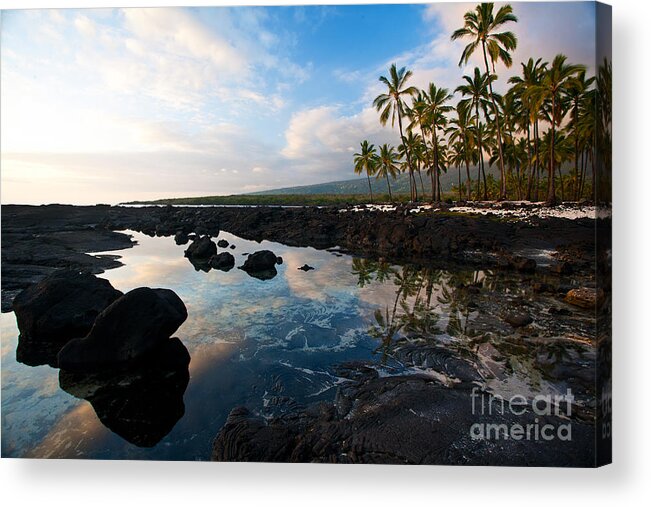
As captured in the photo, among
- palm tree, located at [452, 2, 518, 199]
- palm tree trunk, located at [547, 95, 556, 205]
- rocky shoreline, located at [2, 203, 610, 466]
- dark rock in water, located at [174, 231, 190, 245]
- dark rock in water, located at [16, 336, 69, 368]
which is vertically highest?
palm tree, located at [452, 2, 518, 199]

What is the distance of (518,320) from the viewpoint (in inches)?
307

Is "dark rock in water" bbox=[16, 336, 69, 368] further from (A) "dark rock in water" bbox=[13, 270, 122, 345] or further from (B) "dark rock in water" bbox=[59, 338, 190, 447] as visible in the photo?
(B) "dark rock in water" bbox=[59, 338, 190, 447]

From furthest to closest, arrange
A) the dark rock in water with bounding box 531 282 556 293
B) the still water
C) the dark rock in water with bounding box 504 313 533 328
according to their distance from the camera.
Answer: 1. the dark rock in water with bounding box 531 282 556 293
2. the dark rock in water with bounding box 504 313 533 328
3. the still water

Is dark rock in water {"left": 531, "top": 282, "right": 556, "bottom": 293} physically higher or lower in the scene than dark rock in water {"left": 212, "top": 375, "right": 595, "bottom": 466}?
lower

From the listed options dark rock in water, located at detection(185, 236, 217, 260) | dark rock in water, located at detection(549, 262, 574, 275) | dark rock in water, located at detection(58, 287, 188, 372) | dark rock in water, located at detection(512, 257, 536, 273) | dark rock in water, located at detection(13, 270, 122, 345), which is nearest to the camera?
dark rock in water, located at detection(58, 287, 188, 372)

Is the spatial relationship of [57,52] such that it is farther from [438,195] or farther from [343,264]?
[438,195]

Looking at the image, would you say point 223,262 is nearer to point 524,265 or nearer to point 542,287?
point 524,265

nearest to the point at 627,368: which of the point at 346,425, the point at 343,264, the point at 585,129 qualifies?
the point at 585,129

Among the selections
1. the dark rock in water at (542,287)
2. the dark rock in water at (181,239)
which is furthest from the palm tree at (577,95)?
the dark rock in water at (181,239)

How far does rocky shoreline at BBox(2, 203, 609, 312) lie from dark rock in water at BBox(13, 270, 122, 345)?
83cm

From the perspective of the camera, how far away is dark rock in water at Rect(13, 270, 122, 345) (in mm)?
7176

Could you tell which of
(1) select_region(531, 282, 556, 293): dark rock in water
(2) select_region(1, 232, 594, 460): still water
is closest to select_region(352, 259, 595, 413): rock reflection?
(2) select_region(1, 232, 594, 460): still water

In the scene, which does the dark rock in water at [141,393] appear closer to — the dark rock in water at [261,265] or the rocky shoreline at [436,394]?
the rocky shoreline at [436,394]

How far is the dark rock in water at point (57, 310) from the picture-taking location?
23.5 ft
